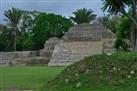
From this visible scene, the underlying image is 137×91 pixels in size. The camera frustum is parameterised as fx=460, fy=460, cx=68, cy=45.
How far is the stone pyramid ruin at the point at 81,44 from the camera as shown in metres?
50.4

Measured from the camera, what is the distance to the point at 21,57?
54344 millimetres

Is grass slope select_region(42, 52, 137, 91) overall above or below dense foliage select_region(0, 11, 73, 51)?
above

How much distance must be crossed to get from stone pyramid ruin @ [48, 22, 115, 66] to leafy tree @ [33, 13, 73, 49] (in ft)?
49.4

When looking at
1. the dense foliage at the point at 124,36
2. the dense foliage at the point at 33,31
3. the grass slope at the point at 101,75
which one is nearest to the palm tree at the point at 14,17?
the dense foliage at the point at 33,31

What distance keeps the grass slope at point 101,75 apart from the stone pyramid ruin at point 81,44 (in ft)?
126

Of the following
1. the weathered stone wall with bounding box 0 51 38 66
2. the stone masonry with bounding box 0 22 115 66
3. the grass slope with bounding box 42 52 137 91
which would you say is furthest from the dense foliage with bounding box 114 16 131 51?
the weathered stone wall with bounding box 0 51 38 66

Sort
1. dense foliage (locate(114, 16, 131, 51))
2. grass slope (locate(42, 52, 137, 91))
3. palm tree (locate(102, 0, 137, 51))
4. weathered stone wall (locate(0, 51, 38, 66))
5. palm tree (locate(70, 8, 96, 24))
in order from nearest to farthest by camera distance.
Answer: grass slope (locate(42, 52, 137, 91))
palm tree (locate(102, 0, 137, 51))
dense foliage (locate(114, 16, 131, 51))
weathered stone wall (locate(0, 51, 38, 66))
palm tree (locate(70, 8, 96, 24))

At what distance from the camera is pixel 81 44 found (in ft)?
178

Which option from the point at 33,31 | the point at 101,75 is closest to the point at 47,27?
the point at 33,31

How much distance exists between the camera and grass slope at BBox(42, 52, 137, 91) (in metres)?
8.90

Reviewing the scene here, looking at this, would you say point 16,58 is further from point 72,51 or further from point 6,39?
point 6,39

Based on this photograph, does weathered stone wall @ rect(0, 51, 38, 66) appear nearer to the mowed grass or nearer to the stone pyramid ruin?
the stone pyramid ruin

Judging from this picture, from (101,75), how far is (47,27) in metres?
65.2

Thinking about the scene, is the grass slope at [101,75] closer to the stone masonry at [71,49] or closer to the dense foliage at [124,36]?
the dense foliage at [124,36]
